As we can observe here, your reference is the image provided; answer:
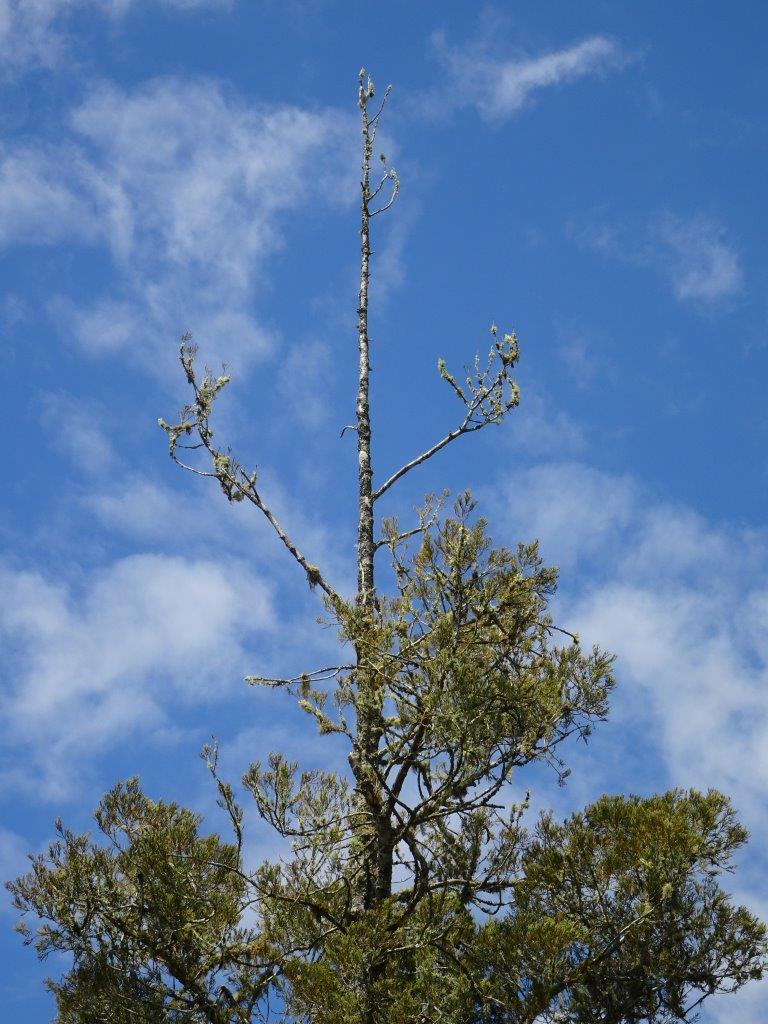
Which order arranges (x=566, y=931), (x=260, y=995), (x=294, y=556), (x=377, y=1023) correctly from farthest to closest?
1. (x=294, y=556)
2. (x=260, y=995)
3. (x=566, y=931)
4. (x=377, y=1023)

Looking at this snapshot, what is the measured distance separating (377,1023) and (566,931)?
1.54 meters

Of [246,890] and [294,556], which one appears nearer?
[246,890]

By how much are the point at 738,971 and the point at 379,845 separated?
3059 millimetres

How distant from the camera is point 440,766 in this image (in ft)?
27.3

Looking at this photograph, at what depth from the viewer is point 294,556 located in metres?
11.0

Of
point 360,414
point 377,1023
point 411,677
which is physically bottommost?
point 377,1023

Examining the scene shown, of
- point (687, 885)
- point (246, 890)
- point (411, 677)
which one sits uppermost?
point (411, 677)

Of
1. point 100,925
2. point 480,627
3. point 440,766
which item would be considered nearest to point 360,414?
point 480,627

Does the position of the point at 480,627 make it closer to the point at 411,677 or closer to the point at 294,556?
the point at 411,677

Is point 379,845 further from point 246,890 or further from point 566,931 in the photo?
point 566,931

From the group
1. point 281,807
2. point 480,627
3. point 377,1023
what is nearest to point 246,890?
point 281,807

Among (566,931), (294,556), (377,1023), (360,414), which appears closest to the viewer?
(377,1023)

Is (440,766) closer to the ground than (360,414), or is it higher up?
closer to the ground

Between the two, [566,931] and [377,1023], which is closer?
[377,1023]
